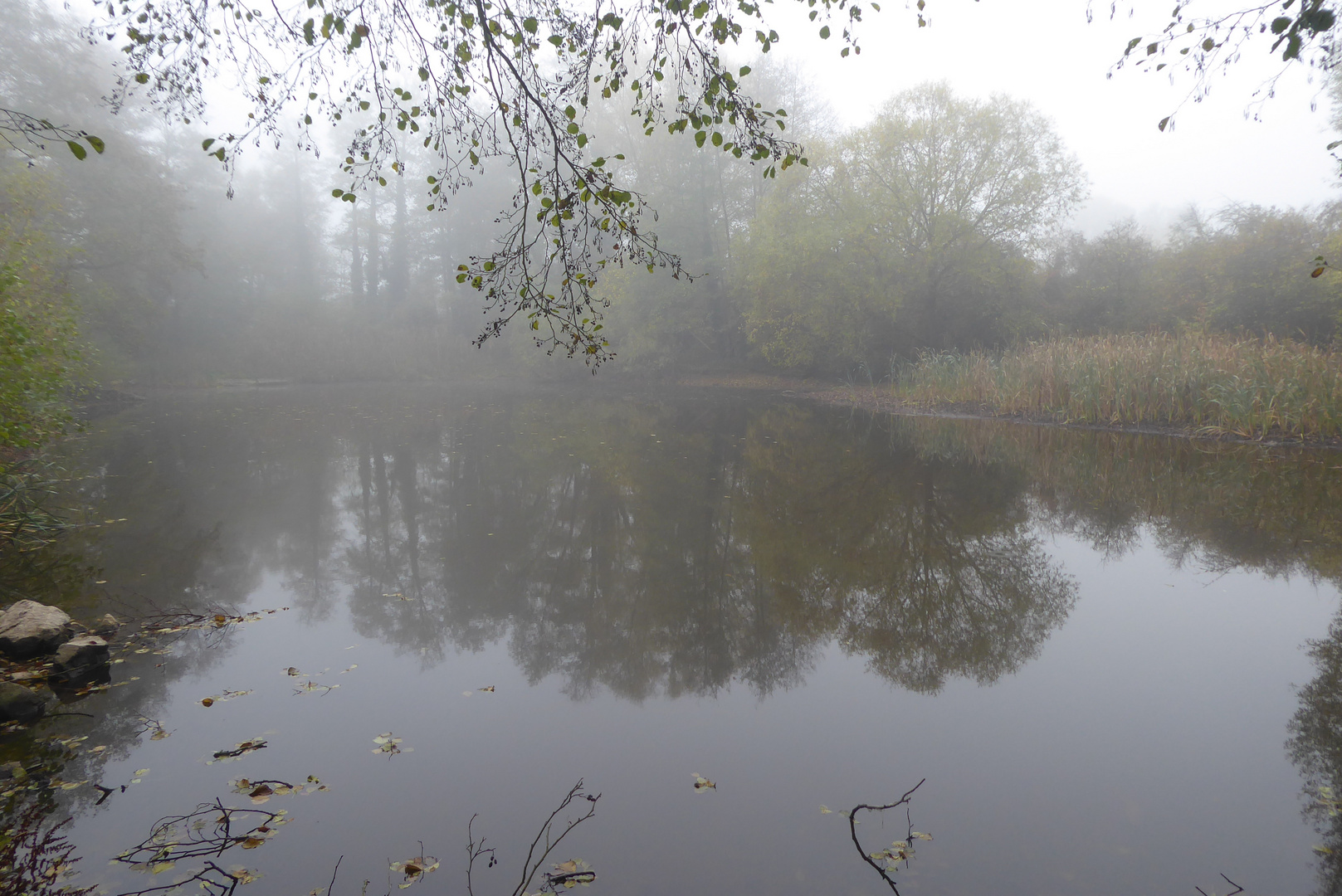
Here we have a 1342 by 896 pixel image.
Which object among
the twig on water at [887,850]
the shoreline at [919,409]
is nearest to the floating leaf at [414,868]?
the twig on water at [887,850]

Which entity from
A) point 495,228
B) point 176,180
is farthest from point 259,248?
point 495,228

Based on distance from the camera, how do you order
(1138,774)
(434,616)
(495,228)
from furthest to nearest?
(495,228)
(434,616)
(1138,774)

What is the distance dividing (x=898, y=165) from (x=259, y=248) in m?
36.2

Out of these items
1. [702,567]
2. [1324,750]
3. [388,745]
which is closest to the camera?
[1324,750]

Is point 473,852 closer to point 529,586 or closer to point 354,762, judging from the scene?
point 354,762

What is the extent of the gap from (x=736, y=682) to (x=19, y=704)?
394 centimetres

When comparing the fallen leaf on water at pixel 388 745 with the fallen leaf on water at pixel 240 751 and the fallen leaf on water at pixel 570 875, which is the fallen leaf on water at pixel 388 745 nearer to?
the fallen leaf on water at pixel 240 751

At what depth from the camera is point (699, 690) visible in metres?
4.27

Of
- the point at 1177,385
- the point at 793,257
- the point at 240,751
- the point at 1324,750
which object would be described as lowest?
the point at 240,751

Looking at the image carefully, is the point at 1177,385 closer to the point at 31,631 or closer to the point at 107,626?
the point at 107,626

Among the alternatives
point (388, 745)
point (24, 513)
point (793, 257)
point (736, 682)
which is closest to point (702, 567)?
point (736, 682)

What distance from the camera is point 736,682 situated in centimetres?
434

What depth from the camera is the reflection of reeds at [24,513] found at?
22.6 feet

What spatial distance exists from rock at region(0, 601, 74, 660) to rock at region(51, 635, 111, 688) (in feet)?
0.50
